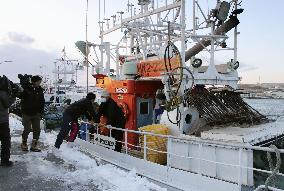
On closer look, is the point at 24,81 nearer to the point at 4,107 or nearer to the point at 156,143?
the point at 4,107

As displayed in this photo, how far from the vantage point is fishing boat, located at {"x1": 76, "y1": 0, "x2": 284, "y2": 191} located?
680 centimetres

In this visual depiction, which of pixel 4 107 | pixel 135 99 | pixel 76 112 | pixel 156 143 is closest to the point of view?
pixel 4 107

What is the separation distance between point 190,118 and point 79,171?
3.04 metres

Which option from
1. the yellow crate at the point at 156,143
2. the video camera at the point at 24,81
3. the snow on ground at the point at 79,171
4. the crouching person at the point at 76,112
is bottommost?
the snow on ground at the point at 79,171

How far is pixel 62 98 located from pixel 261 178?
2736cm

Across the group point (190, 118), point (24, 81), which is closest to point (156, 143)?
point (190, 118)

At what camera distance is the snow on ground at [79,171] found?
252 inches

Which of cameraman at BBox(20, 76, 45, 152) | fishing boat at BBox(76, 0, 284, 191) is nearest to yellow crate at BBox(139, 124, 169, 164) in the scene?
fishing boat at BBox(76, 0, 284, 191)

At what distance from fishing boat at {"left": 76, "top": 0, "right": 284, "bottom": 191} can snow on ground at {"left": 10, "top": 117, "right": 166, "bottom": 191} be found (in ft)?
1.84

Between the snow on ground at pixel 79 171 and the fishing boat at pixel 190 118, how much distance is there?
0.56m

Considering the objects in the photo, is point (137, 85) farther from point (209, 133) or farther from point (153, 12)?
point (209, 133)

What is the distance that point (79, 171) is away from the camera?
7.11 metres

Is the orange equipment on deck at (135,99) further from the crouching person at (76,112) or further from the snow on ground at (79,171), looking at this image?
the snow on ground at (79,171)

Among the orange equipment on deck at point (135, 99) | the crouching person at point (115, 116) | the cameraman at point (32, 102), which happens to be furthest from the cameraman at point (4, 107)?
the orange equipment on deck at point (135, 99)
